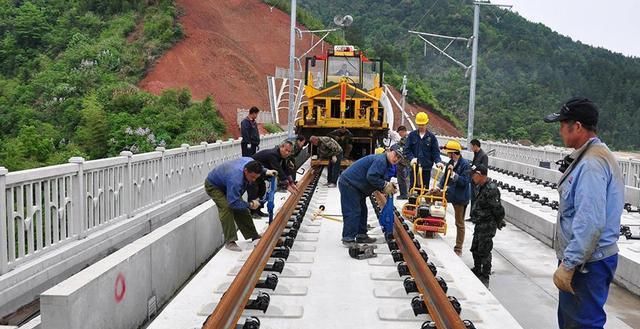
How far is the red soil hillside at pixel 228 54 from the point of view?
159 ft

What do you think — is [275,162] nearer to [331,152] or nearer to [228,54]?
[331,152]

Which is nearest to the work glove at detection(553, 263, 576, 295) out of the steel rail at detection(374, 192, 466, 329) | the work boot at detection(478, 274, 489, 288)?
the steel rail at detection(374, 192, 466, 329)

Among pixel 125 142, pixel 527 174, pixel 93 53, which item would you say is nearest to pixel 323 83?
pixel 527 174

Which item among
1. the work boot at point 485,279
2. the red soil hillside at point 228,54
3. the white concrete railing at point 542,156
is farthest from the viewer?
the red soil hillside at point 228,54

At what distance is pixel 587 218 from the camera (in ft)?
12.3

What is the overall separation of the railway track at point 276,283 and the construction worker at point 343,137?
761 centimetres

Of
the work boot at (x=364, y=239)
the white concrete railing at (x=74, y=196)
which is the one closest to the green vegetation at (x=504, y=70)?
the work boot at (x=364, y=239)

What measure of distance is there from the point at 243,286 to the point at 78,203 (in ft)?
7.78

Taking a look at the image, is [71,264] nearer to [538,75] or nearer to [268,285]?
[268,285]

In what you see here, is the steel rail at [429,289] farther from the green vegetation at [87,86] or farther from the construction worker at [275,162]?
the green vegetation at [87,86]

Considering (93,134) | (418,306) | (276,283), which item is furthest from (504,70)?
(418,306)

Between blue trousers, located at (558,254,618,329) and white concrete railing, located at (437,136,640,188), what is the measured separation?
1056 cm

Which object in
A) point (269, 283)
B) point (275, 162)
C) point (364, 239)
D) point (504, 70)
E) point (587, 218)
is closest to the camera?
point (587, 218)

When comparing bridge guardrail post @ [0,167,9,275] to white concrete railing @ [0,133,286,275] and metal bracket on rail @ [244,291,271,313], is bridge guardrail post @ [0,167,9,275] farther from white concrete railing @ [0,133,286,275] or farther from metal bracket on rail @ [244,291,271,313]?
metal bracket on rail @ [244,291,271,313]
